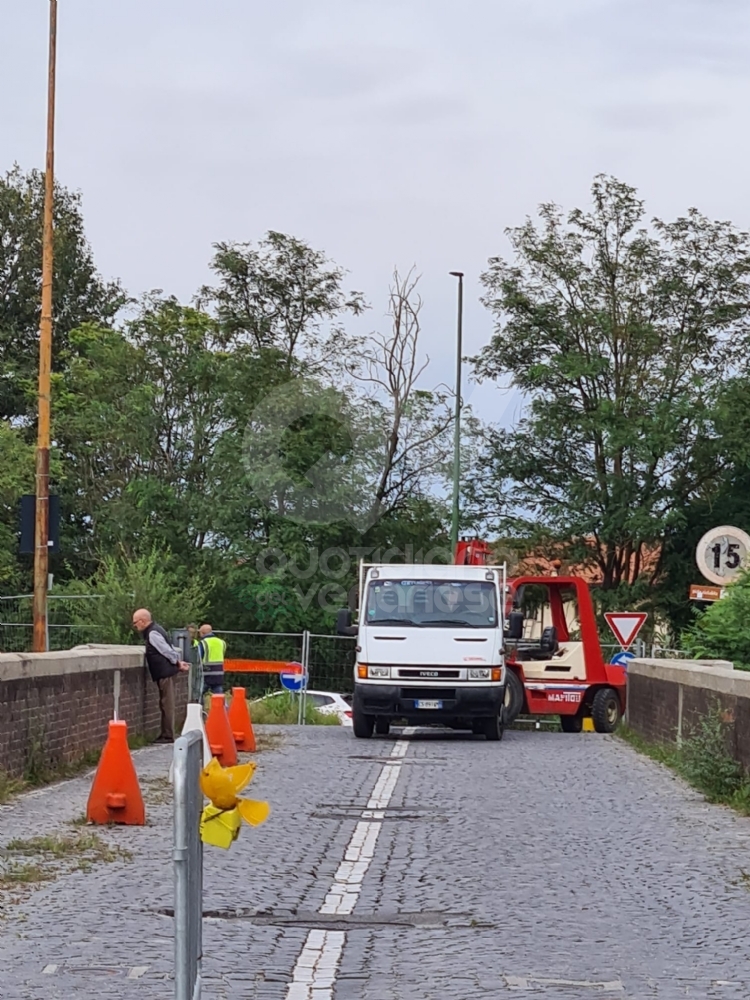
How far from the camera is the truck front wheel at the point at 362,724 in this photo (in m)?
25.0

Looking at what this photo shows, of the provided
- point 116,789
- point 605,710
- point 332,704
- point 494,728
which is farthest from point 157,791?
point 332,704

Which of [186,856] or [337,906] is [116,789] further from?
[186,856]

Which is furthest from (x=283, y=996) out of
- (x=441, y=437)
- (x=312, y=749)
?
(x=441, y=437)

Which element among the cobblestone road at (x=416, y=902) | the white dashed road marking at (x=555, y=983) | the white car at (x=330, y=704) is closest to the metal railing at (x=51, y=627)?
the white car at (x=330, y=704)

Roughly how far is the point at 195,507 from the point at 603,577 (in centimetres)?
1086

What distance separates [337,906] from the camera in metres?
9.20

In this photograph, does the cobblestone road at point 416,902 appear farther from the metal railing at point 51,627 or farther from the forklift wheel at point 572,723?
the metal railing at point 51,627

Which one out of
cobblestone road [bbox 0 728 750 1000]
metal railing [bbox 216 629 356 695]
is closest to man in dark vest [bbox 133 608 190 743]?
cobblestone road [bbox 0 728 750 1000]

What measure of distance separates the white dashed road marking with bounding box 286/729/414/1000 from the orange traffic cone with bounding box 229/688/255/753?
526cm

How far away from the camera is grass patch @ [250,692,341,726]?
1307 inches

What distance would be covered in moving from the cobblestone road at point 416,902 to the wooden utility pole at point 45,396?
1268 centimetres

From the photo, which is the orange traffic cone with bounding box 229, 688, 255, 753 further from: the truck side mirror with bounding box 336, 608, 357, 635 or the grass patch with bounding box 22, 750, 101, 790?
the truck side mirror with bounding box 336, 608, 357, 635

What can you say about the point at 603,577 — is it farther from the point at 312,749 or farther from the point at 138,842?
the point at 138,842

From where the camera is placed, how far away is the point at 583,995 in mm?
7051
